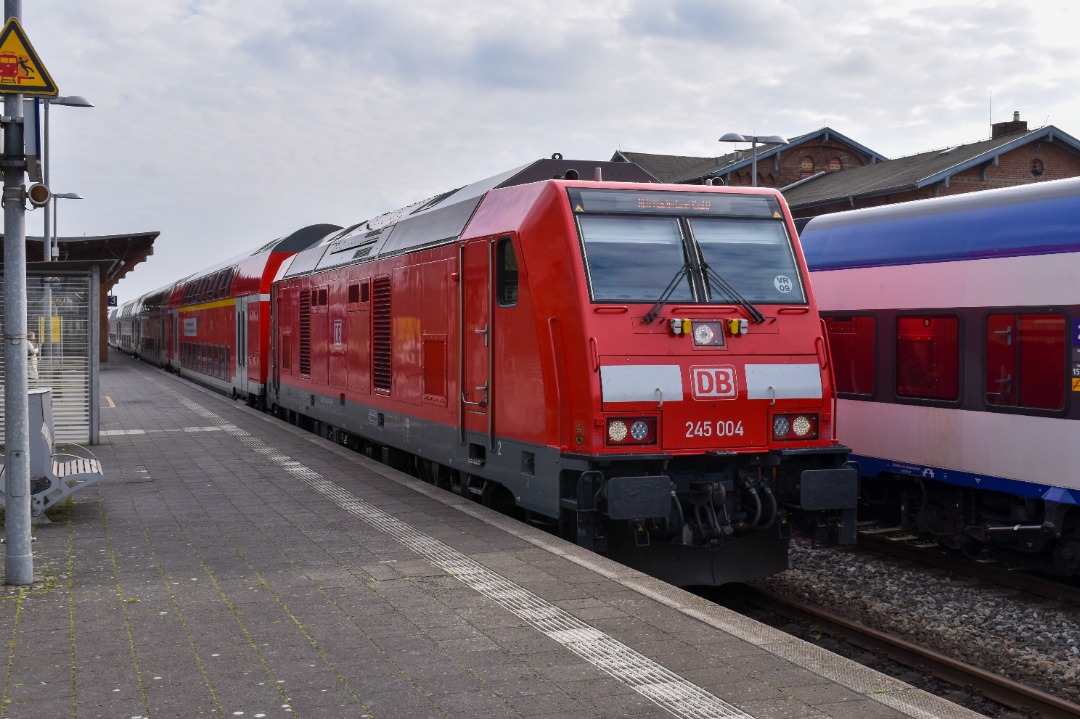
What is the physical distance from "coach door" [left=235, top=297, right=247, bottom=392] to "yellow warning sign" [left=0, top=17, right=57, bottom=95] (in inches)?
637

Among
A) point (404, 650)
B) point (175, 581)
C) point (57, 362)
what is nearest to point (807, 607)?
point (404, 650)

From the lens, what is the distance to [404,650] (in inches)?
222

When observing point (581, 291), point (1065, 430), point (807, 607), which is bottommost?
point (807, 607)

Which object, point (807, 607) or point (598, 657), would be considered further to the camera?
point (807, 607)

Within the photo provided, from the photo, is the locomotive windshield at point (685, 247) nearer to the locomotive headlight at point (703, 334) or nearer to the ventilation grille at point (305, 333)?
the locomotive headlight at point (703, 334)

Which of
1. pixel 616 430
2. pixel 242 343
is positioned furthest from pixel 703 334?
pixel 242 343

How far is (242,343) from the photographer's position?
23609 mm

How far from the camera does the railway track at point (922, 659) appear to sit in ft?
21.3

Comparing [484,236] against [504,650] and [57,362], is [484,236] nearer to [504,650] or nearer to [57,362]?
[504,650]

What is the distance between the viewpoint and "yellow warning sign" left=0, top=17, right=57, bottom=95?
6.94 meters

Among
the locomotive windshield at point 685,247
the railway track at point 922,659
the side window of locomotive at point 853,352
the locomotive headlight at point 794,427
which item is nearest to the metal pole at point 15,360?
the locomotive windshield at point 685,247

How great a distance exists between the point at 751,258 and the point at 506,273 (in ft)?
6.40

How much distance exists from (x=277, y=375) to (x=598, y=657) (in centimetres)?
1475

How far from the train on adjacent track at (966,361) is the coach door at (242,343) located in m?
14.4
